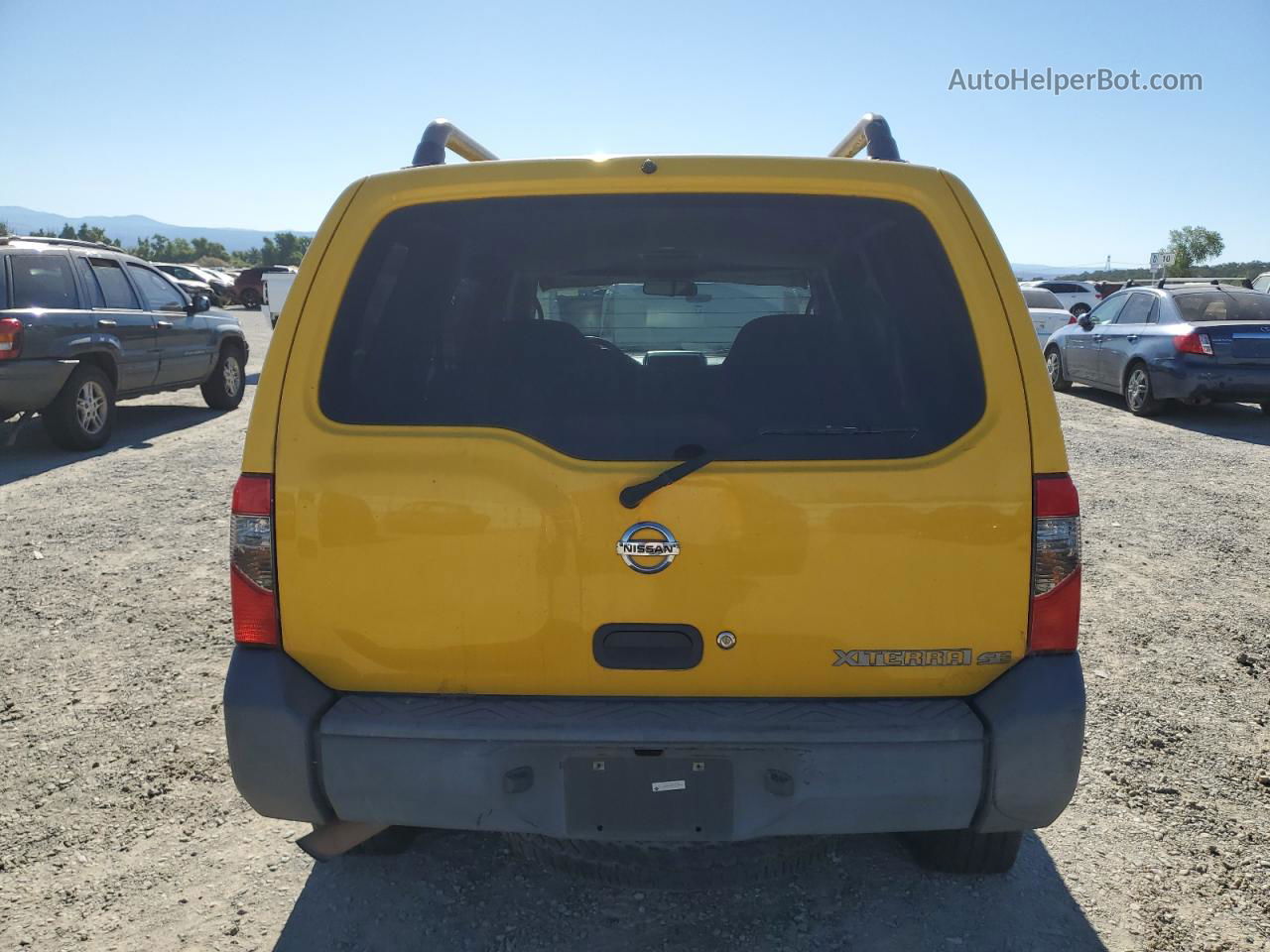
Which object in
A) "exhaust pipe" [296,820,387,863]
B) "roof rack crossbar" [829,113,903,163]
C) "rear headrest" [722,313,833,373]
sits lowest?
"exhaust pipe" [296,820,387,863]

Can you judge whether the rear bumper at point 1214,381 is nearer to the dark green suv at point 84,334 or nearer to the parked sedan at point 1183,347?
the parked sedan at point 1183,347

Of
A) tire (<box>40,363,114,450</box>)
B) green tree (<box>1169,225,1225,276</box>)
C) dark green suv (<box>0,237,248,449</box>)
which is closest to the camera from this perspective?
dark green suv (<box>0,237,248,449</box>)

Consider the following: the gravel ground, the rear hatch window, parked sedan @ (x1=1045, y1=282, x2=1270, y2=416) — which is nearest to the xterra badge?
the rear hatch window

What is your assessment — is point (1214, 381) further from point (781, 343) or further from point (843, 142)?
point (781, 343)

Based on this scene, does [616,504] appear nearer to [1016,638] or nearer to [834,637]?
[834,637]

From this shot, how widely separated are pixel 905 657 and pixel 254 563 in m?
1.46

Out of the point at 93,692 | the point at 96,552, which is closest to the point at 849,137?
the point at 93,692

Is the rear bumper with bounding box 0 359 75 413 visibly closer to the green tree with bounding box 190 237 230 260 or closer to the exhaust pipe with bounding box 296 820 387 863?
the exhaust pipe with bounding box 296 820 387 863

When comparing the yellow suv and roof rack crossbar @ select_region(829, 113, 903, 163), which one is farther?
roof rack crossbar @ select_region(829, 113, 903, 163)

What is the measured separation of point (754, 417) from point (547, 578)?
569 millimetres

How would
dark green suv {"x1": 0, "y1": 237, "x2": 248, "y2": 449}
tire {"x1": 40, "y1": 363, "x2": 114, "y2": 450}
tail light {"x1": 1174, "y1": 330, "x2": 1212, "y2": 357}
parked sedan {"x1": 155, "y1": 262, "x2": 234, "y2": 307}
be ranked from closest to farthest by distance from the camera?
dark green suv {"x1": 0, "y1": 237, "x2": 248, "y2": 449}, tire {"x1": 40, "y1": 363, "x2": 114, "y2": 450}, tail light {"x1": 1174, "y1": 330, "x2": 1212, "y2": 357}, parked sedan {"x1": 155, "y1": 262, "x2": 234, "y2": 307}

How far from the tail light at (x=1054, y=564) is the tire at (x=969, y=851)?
0.77m

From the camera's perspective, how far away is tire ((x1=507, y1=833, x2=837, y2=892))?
94.6 inches

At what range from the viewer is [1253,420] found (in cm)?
1149
